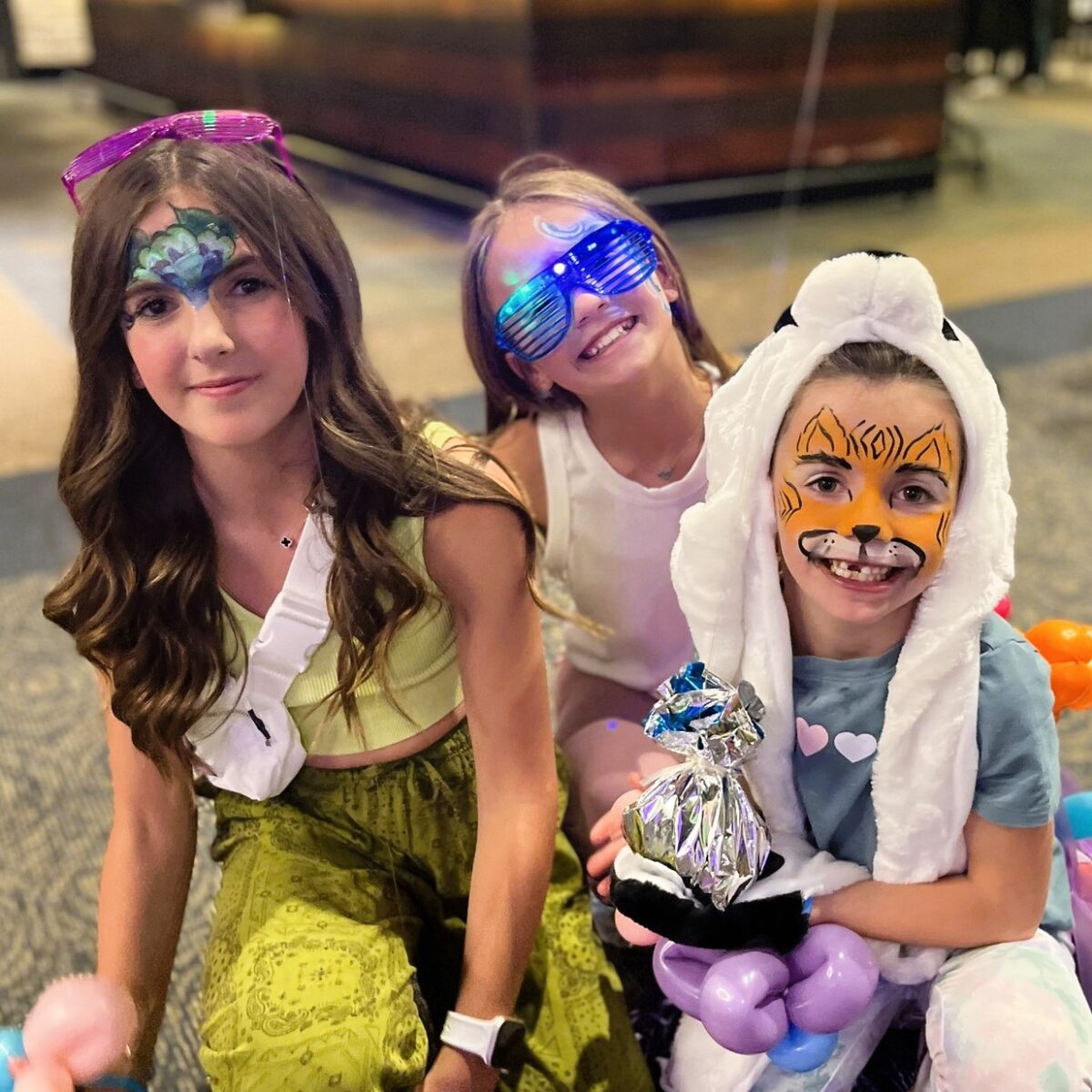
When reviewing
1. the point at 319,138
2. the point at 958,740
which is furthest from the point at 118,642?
the point at 319,138

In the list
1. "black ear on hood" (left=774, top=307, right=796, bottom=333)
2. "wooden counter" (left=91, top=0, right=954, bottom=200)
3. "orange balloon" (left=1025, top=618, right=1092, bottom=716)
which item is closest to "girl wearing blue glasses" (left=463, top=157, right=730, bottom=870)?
"black ear on hood" (left=774, top=307, right=796, bottom=333)

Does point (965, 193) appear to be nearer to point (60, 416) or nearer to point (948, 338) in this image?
point (60, 416)

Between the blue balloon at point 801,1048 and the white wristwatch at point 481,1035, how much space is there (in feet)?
0.76

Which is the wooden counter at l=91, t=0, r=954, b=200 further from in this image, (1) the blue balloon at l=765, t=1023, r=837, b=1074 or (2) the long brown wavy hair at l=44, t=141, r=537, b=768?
(1) the blue balloon at l=765, t=1023, r=837, b=1074

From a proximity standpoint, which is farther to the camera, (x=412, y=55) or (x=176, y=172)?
(x=412, y=55)

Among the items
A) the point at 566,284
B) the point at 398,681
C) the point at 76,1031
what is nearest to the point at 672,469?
the point at 566,284

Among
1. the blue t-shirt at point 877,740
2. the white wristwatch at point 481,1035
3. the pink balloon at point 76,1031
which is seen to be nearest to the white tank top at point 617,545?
the blue t-shirt at point 877,740

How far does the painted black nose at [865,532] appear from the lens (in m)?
0.81

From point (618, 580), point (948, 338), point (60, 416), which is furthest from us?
point (60, 416)

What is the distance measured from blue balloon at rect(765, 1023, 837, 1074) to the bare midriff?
0.40 m

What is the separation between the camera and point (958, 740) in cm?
85

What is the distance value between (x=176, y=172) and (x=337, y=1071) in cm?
70

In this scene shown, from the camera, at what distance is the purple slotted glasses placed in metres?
0.90

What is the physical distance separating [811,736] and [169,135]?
69cm
